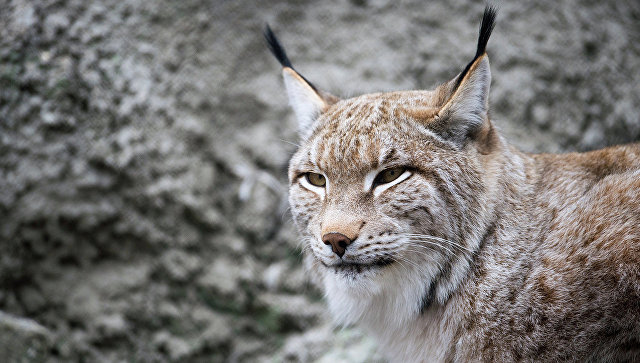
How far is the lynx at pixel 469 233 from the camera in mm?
2490

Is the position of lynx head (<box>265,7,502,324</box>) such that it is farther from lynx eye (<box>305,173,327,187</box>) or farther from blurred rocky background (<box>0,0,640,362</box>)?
blurred rocky background (<box>0,0,640,362</box>)

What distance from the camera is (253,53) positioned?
4.94 metres

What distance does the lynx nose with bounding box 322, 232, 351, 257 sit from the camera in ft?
8.30

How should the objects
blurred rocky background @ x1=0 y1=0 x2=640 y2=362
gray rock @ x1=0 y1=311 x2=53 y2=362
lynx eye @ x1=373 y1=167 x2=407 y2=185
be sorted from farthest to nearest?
1. blurred rocky background @ x1=0 y1=0 x2=640 y2=362
2. gray rock @ x1=0 y1=311 x2=53 y2=362
3. lynx eye @ x1=373 y1=167 x2=407 y2=185

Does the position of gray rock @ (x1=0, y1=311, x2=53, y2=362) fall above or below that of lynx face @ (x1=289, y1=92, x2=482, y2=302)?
below

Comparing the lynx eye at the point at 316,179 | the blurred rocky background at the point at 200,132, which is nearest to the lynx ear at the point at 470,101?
the lynx eye at the point at 316,179

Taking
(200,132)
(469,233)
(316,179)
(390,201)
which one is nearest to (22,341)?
(200,132)

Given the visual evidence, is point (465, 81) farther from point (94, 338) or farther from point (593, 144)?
point (94, 338)

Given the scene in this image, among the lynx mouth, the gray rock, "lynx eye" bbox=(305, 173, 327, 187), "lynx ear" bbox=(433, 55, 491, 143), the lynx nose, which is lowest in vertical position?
the gray rock

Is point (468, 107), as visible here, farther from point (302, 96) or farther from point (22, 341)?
point (22, 341)

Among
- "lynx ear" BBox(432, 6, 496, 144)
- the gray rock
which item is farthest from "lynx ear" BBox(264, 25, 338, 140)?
the gray rock

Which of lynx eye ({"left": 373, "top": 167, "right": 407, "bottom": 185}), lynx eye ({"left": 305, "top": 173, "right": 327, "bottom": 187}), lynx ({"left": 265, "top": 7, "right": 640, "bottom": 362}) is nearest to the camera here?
lynx ({"left": 265, "top": 7, "right": 640, "bottom": 362})

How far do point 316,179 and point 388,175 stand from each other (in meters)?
0.45

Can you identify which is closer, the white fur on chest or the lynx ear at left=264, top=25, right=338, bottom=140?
the white fur on chest
